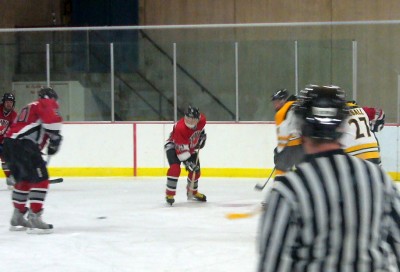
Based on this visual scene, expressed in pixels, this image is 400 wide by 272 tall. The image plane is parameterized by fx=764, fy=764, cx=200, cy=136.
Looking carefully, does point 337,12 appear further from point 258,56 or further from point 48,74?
point 48,74

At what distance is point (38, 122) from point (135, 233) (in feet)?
3.54

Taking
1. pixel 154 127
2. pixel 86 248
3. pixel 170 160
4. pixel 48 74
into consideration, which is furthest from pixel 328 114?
pixel 48 74

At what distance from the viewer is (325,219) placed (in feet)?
5.18

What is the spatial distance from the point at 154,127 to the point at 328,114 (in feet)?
26.3

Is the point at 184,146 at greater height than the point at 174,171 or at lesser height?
greater

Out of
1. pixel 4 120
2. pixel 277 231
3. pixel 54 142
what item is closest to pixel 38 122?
pixel 54 142

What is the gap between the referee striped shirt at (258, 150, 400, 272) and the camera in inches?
62.2

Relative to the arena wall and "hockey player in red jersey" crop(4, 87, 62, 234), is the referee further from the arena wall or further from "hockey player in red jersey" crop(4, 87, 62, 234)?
the arena wall

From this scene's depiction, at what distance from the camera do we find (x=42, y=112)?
5480mm

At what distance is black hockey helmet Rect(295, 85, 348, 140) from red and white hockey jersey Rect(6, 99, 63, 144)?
3988mm

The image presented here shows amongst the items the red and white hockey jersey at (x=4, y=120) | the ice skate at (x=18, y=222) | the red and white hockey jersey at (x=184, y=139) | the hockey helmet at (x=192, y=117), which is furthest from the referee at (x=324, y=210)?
the red and white hockey jersey at (x=4, y=120)

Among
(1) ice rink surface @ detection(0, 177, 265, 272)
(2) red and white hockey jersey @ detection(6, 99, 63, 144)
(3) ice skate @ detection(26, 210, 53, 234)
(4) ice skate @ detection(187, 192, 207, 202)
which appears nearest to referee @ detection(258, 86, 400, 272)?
(1) ice rink surface @ detection(0, 177, 265, 272)

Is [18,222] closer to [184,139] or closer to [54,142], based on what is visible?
[54,142]

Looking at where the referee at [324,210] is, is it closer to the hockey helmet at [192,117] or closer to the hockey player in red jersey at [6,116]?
the hockey helmet at [192,117]
